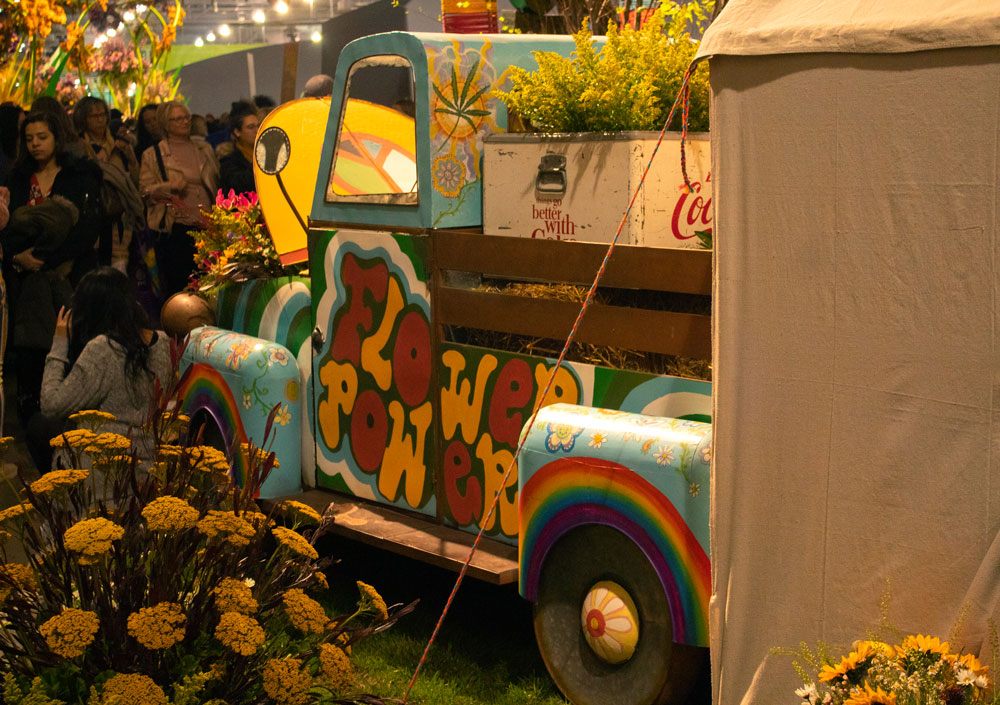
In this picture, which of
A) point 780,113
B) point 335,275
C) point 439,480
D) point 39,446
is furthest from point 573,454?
point 39,446

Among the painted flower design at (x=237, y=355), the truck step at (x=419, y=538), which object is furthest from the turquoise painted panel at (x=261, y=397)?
the truck step at (x=419, y=538)

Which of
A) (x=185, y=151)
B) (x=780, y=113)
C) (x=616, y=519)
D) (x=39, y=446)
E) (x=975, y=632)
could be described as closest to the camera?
(x=975, y=632)

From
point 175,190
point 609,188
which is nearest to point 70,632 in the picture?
point 609,188

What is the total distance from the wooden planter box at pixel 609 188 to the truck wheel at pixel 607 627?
2.90ft

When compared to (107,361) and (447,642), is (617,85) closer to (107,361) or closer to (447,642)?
(447,642)

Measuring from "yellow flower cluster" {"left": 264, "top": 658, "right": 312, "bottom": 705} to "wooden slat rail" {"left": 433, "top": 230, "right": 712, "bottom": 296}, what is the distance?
1458 millimetres

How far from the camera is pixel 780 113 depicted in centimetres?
318

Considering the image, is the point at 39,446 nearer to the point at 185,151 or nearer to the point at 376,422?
the point at 376,422

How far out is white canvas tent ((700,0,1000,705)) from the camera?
9.39ft

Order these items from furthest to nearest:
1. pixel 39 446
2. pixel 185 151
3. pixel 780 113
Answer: pixel 185 151 < pixel 39 446 < pixel 780 113

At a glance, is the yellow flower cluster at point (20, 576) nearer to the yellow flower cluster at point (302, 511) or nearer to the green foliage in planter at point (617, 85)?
the yellow flower cluster at point (302, 511)

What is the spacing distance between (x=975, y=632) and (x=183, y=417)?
188 cm

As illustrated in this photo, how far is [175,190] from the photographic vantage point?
905cm

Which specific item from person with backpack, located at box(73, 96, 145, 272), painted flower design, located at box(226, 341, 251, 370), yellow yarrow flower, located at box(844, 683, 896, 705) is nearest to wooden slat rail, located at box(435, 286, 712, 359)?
painted flower design, located at box(226, 341, 251, 370)
